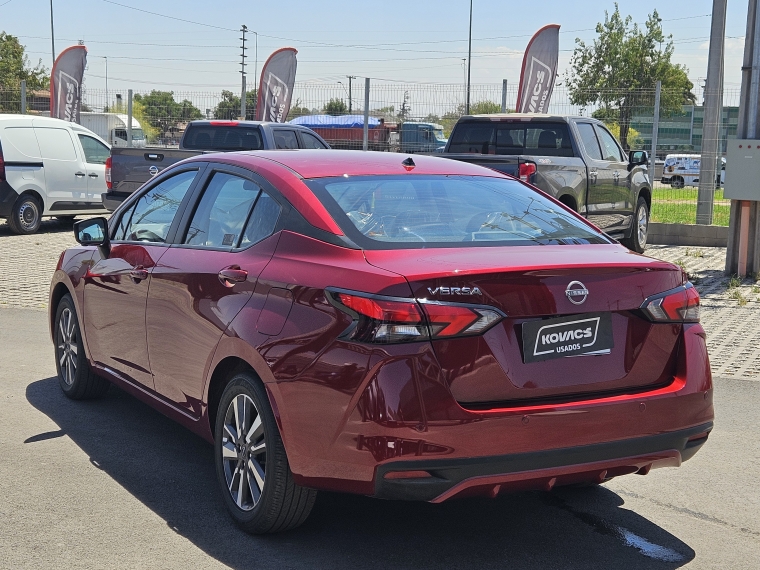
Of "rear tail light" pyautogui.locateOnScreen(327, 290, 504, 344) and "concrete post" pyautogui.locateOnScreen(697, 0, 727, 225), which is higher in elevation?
"concrete post" pyautogui.locateOnScreen(697, 0, 727, 225)

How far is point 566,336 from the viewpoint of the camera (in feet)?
12.3

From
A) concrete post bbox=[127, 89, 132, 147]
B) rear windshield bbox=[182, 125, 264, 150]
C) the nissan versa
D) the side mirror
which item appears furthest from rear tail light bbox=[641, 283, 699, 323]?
concrete post bbox=[127, 89, 132, 147]

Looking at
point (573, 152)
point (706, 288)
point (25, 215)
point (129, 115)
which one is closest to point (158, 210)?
point (706, 288)

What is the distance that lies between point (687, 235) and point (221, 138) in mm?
7980

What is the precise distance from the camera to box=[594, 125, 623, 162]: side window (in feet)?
46.2

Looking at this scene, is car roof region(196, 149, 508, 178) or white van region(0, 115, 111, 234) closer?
car roof region(196, 149, 508, 178)

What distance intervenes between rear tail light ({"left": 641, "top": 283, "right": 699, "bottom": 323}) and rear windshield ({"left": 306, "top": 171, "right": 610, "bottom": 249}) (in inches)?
20.1

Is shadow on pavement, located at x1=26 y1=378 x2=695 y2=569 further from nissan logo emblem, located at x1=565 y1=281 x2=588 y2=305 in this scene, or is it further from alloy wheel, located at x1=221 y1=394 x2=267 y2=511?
nissan logo emblem, located at x1=565 y1=281 x2=588 y2=305

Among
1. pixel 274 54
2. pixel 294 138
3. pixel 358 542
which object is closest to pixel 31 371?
pixel 358 542

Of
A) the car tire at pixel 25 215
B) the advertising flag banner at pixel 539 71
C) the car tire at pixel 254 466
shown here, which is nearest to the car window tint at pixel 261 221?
the car tire at pixel 254 466

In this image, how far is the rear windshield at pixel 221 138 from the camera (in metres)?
15.4

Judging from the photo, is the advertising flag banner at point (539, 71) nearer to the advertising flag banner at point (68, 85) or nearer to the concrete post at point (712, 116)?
the concrete post at point (712, 116)

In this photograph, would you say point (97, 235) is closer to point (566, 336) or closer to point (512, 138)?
point (566, 336)

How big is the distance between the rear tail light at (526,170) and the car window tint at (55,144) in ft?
31.8
